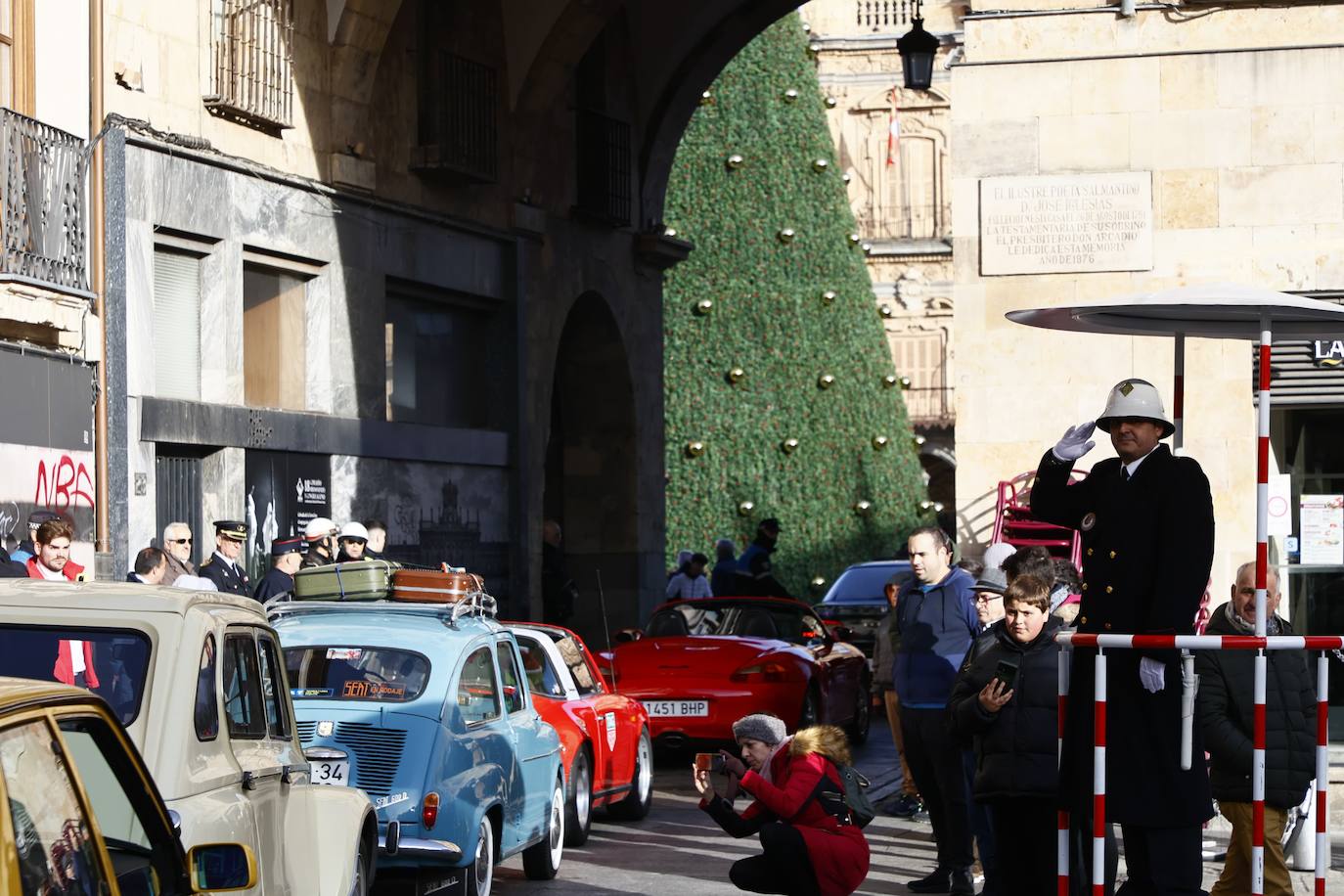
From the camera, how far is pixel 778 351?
4056 cm

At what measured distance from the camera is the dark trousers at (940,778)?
11.9 meters

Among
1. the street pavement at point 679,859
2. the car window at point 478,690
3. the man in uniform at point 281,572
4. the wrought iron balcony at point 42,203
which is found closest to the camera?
the car window at point 478,690

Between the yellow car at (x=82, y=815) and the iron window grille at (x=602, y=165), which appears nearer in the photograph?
the yellow car at (x=82, y=815)

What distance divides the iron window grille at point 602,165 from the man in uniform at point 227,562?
11071 mm

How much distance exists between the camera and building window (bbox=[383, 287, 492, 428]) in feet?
75.2

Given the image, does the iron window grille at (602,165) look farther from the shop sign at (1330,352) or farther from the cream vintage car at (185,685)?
the cream vintage car at (185,685)

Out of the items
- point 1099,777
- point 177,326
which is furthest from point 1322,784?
point 177,326

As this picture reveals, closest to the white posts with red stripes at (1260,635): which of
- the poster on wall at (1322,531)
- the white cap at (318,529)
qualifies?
the poster on wall at (1322,531)

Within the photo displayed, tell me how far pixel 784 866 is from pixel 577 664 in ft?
21.2

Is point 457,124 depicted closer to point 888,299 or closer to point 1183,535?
point 1183,535

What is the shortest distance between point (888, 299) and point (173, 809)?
54.9 metres

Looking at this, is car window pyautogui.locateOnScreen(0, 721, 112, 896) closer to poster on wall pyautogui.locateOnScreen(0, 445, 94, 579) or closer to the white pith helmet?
the white pith helmet

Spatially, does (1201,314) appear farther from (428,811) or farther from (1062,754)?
(428,811)

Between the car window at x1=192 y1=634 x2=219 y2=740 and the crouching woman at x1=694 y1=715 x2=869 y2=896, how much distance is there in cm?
207
